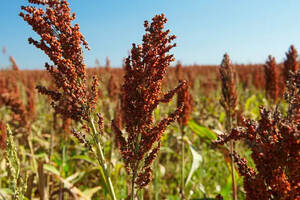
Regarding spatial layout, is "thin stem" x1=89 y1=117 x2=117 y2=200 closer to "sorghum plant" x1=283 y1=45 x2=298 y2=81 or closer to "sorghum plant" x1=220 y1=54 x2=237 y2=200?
"sorghum plant" x1=220 y1=54 x2=237 y2=200

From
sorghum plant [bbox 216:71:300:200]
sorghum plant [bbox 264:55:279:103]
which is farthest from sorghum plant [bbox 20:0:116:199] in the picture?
sorghum plant [bbox 264:55:279:103]

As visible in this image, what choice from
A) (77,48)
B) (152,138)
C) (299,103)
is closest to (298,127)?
(299,103)

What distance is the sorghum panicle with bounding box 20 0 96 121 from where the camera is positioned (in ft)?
4.57

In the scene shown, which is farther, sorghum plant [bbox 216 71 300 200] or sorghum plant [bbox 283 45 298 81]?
sorghum plant [bbox 283 45 298 81]

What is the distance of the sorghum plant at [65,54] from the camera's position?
4.56ft

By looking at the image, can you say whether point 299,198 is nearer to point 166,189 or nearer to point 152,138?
point 152,138

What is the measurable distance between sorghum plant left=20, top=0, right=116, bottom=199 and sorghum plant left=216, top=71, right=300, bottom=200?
0.69 meters

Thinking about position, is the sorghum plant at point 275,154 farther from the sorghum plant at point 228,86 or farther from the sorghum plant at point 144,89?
the sorghum plant at point 228,86

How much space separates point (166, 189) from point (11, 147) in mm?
3284

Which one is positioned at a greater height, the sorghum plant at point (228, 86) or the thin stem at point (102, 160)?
the sorghum plant at point (228, 86)

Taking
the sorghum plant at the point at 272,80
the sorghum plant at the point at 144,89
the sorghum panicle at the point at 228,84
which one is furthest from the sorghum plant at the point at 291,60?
the sorghum plant at the point at 144,89

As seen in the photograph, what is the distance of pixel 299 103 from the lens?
1.10 m

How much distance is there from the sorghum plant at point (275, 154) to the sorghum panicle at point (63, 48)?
2.75ft

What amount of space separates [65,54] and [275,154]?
1076 mm
